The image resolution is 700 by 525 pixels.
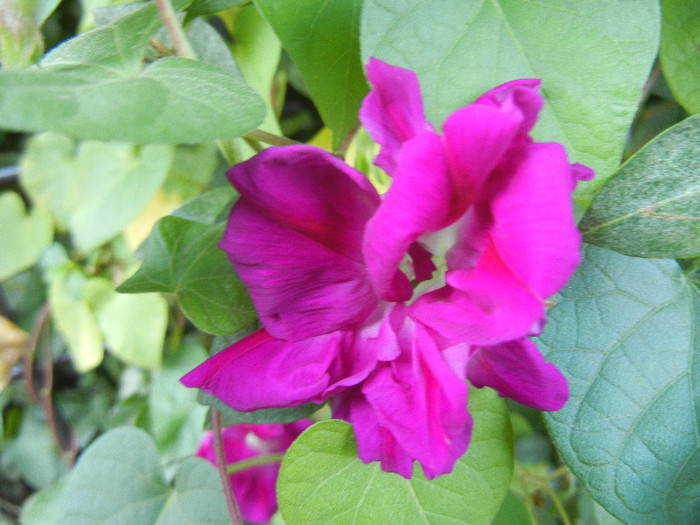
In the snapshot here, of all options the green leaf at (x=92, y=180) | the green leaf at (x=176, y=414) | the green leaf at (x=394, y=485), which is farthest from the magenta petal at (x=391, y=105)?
the green leaf at (x=176, y=414)

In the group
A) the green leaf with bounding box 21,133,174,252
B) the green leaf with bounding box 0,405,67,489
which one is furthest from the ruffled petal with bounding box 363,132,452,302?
the green leaf with bounding box 0,405,67,489

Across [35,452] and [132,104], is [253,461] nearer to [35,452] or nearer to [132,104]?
[132,104]

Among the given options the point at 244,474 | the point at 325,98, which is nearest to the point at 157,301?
the point at 244,474

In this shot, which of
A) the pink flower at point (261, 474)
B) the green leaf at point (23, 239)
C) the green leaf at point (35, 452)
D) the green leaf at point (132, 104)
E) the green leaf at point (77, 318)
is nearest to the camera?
the green leaf at point (132, 104)

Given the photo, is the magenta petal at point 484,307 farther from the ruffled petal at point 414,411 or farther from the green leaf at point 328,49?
the green leaf at point 328,49

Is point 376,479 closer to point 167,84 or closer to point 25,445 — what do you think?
point 167,84

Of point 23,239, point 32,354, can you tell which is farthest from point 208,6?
point 32,354
